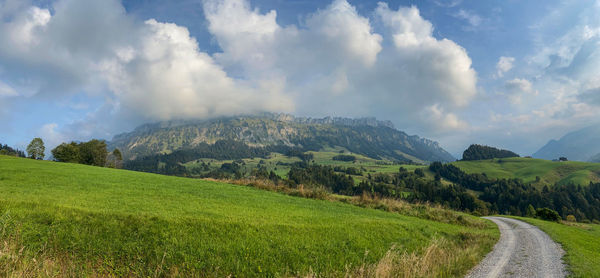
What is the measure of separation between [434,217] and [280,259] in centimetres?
2776

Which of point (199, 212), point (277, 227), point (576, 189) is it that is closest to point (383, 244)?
point (277, 227)

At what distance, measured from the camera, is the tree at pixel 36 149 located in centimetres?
10525

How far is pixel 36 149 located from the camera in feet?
349

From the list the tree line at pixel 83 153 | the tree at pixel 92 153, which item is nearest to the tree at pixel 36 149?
the tree line at pixel 83 153

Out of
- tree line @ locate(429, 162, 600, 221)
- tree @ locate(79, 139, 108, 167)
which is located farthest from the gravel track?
tree line @ locate(429, 162, 600, 221)

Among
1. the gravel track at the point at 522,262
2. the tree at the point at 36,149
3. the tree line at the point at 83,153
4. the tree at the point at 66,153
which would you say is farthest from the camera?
the tree at the point at 36,149

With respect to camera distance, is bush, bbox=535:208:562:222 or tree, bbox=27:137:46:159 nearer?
bush, bbox=535:208:562:222

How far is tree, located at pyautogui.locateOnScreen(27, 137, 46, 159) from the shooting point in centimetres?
10525

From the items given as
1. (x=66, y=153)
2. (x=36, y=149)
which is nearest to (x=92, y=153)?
(x=66, y=153)

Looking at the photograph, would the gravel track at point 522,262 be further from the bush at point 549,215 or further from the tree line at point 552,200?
the tree line at point 552,200

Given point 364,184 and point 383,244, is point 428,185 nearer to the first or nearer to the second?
point 364,184

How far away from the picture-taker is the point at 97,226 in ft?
39.6

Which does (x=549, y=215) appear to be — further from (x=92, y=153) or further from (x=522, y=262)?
(x=92, y=153)

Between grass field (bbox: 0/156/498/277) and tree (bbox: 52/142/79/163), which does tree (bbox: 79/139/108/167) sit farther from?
grass field (bbox: 0/156/498/277)
